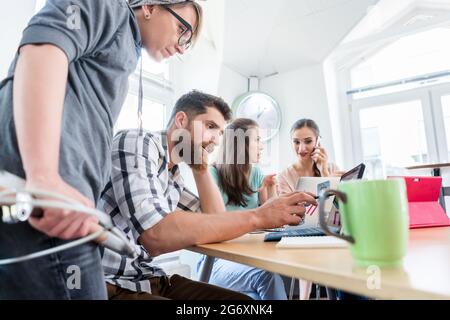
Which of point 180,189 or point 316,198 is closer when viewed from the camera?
point 316,198

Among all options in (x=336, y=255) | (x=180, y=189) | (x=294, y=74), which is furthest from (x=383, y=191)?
(x=294, y=74)

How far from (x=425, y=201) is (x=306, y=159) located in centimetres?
122

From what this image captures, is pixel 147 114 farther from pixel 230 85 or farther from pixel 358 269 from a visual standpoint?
pixel 358 269

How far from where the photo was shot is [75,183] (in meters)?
0.42

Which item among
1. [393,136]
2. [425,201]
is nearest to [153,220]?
[425,201]

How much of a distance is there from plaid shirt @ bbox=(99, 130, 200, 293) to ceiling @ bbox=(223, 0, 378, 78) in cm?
167

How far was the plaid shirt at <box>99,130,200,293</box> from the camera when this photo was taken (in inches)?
26.5

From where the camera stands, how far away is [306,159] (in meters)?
2.09

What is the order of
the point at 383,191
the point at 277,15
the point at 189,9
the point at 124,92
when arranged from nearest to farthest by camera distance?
the point at 383,191, the point at 124,92, the point at 189,9, the point at 277,15

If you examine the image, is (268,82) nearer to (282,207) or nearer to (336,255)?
(282,207)

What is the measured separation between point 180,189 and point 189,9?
56cm

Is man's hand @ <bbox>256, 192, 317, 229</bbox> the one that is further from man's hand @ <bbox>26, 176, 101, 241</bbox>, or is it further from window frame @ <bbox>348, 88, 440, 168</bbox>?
window frame @ <bbox>348, 88, 440, 168</bbox>

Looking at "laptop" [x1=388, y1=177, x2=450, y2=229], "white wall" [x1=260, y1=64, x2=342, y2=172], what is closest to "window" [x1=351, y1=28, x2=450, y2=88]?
"white wall" [x1=260, y1=64, x2=342, y2=172]

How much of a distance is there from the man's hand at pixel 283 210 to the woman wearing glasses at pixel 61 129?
366 millimetres
